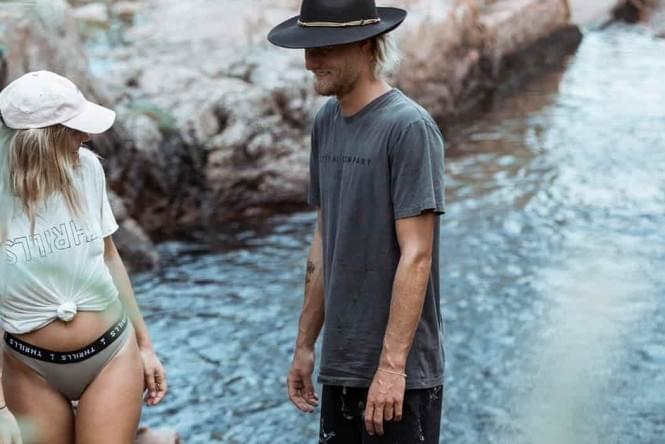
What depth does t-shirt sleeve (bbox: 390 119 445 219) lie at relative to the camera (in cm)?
270

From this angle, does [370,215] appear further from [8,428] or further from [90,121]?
[8,428]

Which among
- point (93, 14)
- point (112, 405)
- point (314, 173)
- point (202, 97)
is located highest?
point (314, 173)

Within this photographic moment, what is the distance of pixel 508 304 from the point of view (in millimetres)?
6645

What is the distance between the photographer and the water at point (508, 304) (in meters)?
5.26

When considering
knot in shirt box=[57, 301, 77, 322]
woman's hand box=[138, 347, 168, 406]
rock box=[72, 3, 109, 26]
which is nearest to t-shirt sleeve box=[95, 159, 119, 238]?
knot in shirt box=[57, 301, 77, 322]

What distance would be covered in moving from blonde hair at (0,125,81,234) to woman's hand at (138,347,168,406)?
0.59 metres

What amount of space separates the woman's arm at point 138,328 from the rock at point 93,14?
423 inches

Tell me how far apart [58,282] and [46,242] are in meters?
0.12

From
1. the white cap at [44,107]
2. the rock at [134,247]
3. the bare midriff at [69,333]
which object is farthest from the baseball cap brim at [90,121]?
the rock at [134,247]

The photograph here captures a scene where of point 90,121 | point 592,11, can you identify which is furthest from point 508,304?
point 592,11

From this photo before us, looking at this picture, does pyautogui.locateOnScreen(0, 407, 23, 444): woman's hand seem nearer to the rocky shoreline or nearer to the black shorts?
the black shorts

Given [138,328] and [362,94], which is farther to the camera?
[138,328]

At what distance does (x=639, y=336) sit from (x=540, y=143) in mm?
4579

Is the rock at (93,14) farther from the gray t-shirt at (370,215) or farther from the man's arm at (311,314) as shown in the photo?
the gray t-shirt at (370,215)
